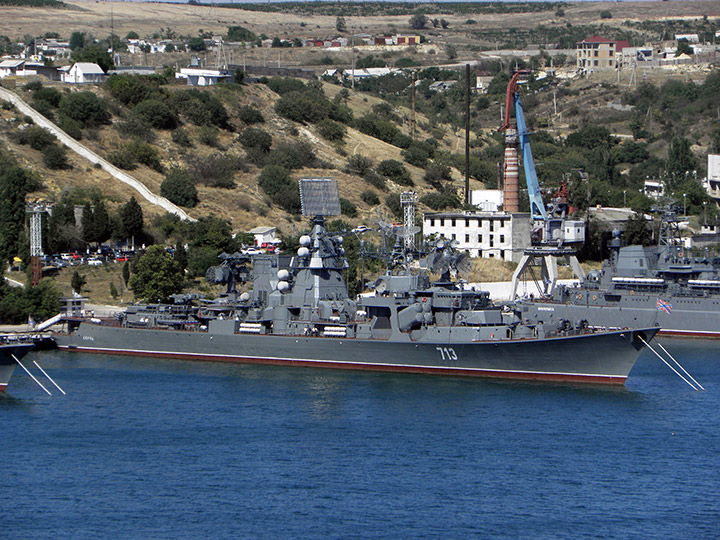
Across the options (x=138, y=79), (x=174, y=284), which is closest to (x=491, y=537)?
(x=174, y=284)

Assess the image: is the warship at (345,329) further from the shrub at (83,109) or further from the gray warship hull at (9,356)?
the shrub at (83,109)

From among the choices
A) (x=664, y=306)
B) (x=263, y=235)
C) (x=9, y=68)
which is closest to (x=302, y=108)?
(x=9, y=68)

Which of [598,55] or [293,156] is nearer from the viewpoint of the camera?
[293,156]

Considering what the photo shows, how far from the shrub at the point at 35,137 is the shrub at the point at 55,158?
1253 mm

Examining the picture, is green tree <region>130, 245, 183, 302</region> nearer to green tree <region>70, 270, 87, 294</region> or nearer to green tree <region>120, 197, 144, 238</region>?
green tree <region>70, 270, 87, 294</region>

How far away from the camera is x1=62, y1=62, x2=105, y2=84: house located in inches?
3989

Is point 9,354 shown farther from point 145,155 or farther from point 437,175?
point 437,175

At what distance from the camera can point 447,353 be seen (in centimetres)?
4919

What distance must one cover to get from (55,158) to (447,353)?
44428mm

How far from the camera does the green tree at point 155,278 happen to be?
62.2 meters

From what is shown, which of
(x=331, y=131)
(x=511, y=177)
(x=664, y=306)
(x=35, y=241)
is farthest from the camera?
(x=331, y=131)

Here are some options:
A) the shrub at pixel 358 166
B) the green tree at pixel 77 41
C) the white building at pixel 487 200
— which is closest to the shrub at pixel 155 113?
the shrub at pixel 358 166

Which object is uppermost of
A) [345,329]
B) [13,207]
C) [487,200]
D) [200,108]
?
[200,108]

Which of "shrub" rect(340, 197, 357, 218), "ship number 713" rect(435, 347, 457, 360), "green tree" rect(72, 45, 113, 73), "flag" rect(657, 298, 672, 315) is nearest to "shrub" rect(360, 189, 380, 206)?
"shrub" rect(340, 197, 357, 218)
